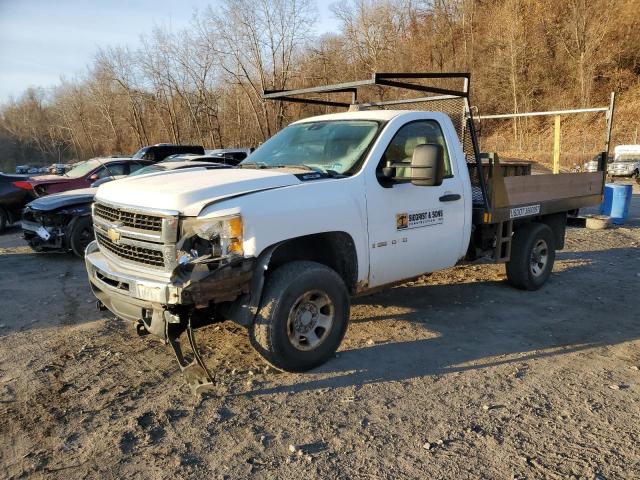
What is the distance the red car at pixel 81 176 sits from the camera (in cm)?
1110

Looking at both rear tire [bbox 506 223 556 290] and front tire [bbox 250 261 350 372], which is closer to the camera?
front tire [bbox 250 261 350 372]

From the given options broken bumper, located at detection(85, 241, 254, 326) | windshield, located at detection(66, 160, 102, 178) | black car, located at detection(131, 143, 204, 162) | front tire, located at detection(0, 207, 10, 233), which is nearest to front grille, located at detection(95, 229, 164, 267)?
broken bumper, located at detection(85, 241, 254, 326)

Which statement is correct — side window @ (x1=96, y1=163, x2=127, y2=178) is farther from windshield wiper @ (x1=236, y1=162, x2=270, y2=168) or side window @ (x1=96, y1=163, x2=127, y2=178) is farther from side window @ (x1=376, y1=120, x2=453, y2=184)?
side window @ (x1=376, y1=120, x2=453, y2=184)

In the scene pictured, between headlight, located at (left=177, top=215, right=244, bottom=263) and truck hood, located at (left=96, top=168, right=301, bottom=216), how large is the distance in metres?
0.10

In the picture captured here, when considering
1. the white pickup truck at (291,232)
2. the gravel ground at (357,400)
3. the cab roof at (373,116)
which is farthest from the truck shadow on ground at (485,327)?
the cab roof at (373,116)

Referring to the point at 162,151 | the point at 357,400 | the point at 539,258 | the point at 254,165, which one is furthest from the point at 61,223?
the point at 162,151

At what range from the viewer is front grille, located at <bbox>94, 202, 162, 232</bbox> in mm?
3645

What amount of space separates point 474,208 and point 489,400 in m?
2.55

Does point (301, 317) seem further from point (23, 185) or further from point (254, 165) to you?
point (23, 185)

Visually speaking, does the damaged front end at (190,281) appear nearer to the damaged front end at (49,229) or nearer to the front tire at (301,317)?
the front tire at (301,317)

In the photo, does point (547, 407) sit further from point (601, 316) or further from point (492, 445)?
point (601, 316)

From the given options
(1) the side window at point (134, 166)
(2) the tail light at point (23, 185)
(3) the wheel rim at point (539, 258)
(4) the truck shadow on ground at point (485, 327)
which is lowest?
(4) the truck shadow on ground at point (485, 327)

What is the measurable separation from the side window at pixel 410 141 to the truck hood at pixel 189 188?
40.7 inches

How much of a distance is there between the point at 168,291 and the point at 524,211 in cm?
446
